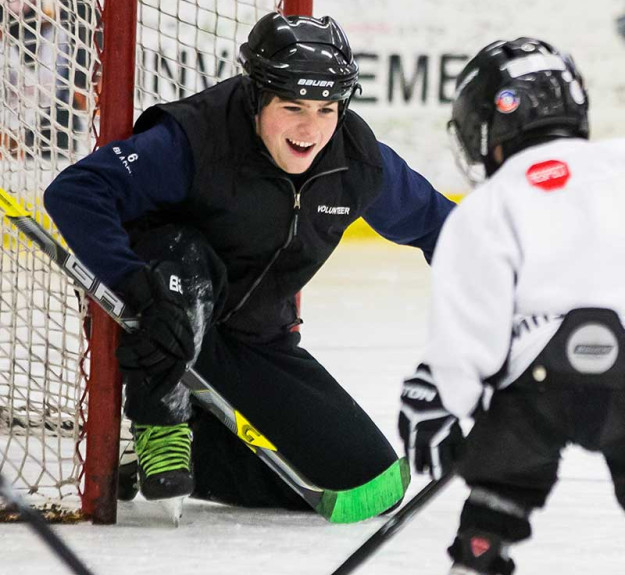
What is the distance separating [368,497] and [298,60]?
789 millimetres

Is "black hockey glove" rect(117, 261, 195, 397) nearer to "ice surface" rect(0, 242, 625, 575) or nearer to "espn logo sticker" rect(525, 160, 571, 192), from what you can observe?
"ice surface" rect(0, 242, 625, 575)

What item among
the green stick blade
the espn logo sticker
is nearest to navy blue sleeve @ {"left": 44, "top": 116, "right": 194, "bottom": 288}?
the green stick blade

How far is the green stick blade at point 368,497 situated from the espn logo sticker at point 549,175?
3.39 feet

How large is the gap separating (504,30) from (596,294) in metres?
4.35

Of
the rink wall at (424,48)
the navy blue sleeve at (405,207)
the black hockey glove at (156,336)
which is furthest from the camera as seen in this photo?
the rink wall at (424,48)

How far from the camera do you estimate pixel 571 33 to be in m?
5.65

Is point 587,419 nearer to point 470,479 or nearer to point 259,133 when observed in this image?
point 470,479

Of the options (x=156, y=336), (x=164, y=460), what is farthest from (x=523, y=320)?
(x=164, y=460)

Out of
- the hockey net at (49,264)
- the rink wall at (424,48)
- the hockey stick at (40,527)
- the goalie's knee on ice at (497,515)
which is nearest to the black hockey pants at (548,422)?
the goalie's knee on ice at (497,515)

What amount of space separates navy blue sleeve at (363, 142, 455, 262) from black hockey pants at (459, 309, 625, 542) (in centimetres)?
93

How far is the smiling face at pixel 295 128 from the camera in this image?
2.15 m

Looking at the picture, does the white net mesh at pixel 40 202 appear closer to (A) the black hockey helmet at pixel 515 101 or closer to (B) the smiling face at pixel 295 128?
(B) the smiling face at pixel 295 128

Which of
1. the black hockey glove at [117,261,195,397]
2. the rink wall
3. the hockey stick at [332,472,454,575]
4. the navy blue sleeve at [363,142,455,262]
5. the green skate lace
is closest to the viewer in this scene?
the hockey stick at [332,472,454,575]

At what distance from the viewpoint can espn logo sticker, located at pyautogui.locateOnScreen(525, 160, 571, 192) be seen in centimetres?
142
